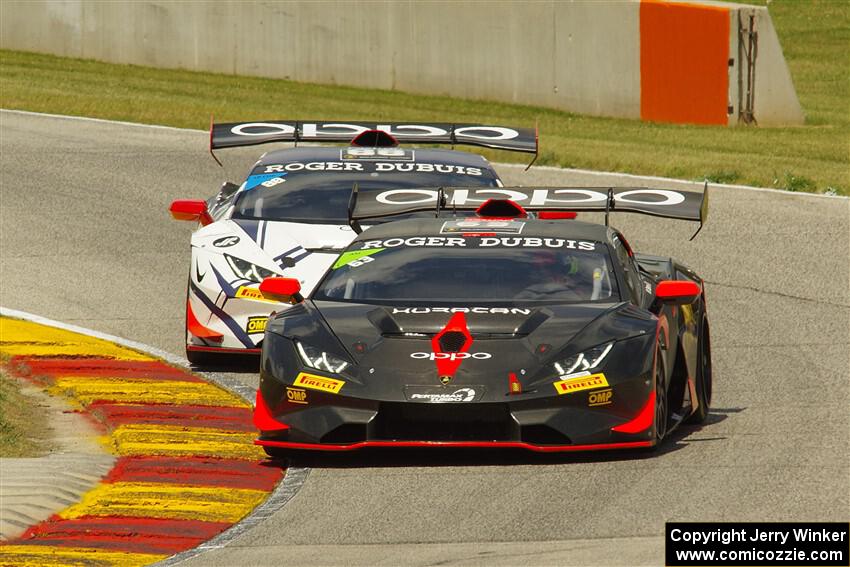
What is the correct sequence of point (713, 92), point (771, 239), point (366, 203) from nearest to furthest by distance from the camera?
1. point (366, 203)
2. point (771, 239)
3. point (713, 92)

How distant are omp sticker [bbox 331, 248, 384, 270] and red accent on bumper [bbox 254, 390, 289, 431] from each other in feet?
3.73

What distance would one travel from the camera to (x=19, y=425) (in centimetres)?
1004

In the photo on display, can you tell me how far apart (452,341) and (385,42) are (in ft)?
63.2

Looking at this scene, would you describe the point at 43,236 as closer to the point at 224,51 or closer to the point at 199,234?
the point at 199,234

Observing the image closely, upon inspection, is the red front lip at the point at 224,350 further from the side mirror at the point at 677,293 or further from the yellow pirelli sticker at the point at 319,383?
the side mirror at the point at 677,293

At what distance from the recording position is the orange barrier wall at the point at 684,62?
2441 centimetres

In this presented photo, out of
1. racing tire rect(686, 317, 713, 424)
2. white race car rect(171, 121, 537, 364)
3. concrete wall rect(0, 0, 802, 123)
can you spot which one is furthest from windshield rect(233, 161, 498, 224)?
concrete wall rect(0, 0, 802, 123)

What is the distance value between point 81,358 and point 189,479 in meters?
3.43

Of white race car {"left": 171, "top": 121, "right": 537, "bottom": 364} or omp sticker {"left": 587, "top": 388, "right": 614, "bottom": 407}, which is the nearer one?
omp sticker {"left": 587, "top": 388, "right": 614, "bottom": 407}

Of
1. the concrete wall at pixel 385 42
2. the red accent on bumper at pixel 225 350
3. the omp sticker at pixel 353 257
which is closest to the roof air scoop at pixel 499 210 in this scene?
the omp sticker at pixel 353 257

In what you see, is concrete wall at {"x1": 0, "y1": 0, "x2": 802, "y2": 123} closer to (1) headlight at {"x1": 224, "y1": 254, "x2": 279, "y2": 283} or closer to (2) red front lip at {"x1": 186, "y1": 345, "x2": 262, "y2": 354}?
(1) headlight at {"x1": 224, "y1": 254, "x2": 279, "y2": 283}

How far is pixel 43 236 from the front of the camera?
16.3 metres

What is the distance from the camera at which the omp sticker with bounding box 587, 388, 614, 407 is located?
831 cm

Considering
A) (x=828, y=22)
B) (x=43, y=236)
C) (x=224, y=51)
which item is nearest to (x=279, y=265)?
(x=43, y=236)
